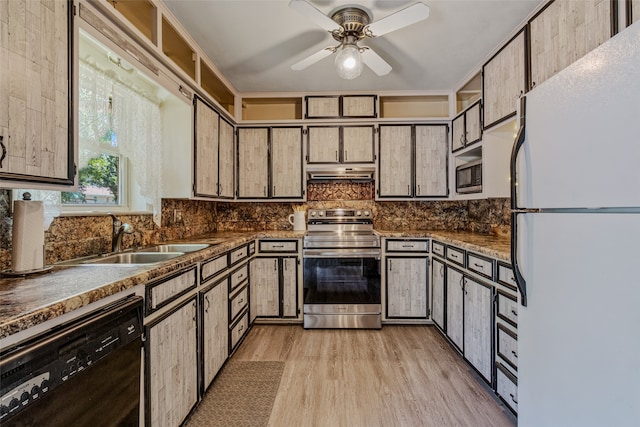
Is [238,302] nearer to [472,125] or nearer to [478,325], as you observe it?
[478,325]

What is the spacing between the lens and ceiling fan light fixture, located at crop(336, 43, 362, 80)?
1.98 metres

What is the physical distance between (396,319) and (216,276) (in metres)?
1.96

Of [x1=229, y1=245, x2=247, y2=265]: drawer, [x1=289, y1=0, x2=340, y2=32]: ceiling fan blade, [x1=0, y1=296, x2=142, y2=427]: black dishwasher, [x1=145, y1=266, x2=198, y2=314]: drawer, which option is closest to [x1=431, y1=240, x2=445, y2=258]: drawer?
[x1=229, y1=245, x2=247, y2=265]: drawer

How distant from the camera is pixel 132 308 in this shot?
120 cm

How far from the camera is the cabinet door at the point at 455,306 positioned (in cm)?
242

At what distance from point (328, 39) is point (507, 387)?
272 cm

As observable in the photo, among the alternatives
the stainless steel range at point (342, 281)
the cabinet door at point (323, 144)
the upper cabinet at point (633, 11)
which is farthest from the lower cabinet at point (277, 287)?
the upper cabinet at point (633, 11)

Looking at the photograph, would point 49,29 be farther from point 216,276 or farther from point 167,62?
point 216,276

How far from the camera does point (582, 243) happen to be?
3.23 feet

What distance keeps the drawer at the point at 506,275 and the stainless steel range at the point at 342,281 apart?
53.4 inches

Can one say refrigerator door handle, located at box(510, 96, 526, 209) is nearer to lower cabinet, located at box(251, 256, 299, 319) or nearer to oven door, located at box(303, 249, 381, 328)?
oven door, located at box(303, 249, 381, 328)

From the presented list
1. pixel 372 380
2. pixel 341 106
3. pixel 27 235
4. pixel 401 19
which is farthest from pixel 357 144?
pixel 27 235

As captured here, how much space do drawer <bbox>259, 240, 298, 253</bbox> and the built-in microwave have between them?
72.5 inches

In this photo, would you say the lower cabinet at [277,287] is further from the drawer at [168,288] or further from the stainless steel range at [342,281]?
the drawer at [168,288]
